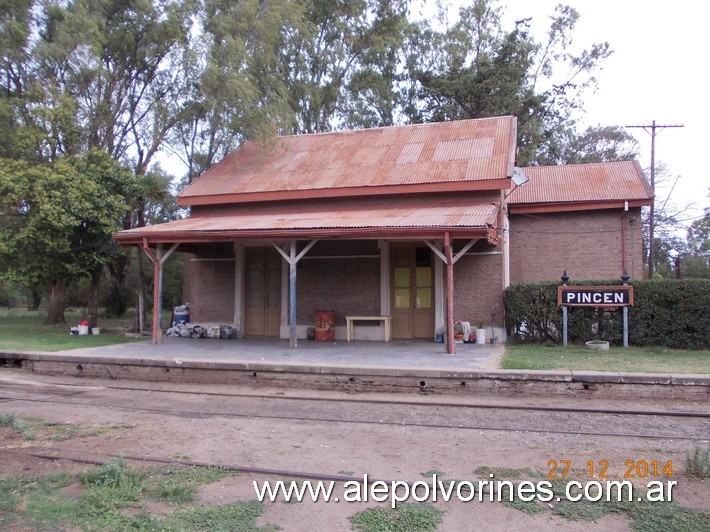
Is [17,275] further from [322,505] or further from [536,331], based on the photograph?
[322,505]

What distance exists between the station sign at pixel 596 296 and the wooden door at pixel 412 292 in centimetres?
346

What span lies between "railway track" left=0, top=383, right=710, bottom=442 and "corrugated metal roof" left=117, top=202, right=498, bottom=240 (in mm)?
4039

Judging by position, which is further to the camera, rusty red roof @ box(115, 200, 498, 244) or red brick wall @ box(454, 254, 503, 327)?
red brick wall @ box(454, 254, 503, 327)

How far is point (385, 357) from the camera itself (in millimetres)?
10969

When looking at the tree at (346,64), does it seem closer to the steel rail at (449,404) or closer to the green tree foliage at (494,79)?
the green tree foliage at (494,79)

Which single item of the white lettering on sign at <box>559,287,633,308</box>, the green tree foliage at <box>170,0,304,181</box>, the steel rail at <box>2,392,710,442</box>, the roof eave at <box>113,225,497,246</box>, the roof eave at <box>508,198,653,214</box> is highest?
the green tree foliage at <box>170,0,304,181</box>

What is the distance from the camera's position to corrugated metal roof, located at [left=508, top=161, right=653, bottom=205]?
54.0 feet

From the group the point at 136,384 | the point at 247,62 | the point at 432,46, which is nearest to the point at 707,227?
the point at 432,46

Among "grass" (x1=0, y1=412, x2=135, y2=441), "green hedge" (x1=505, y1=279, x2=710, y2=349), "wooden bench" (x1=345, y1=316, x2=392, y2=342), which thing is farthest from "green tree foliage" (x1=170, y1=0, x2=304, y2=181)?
"grass" (x1=0, y1=412, x2=135, y2=441)

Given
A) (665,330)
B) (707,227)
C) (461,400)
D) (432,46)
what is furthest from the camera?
(707,227)

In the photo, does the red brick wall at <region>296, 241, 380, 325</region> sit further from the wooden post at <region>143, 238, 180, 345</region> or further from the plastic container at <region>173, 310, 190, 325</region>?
the plastic container at <region>173, 310, 190, 325</region>

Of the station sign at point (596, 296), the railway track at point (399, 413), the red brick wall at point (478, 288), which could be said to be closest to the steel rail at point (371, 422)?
the railway track at point (399, 413)

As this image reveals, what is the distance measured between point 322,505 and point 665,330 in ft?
32.8

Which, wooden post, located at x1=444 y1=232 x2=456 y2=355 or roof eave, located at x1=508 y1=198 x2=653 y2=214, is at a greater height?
roof eave, located at x1=508 y1=198 x2=653 y2=214
